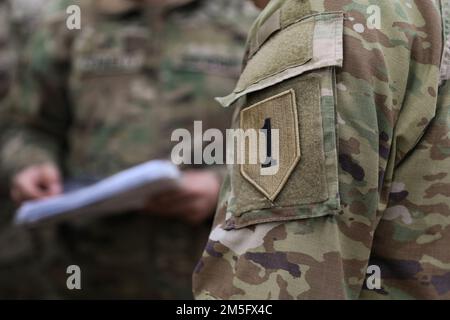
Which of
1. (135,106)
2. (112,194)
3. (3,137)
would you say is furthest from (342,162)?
(3,137)

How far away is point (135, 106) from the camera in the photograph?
2285 millimetres

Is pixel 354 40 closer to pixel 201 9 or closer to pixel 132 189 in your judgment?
pixel 132 189

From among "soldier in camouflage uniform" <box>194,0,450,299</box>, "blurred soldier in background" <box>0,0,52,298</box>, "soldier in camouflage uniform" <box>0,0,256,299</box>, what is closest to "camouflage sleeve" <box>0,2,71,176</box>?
"soldier in camouflage uniform" <box>0,0,256,299</box>

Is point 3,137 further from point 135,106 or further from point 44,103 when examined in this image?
point 135,106

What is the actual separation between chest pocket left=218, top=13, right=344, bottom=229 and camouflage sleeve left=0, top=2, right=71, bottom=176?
149cm

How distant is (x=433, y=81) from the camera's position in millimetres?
950

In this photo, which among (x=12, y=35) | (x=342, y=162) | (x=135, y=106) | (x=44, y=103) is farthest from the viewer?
(x=12, y=35)

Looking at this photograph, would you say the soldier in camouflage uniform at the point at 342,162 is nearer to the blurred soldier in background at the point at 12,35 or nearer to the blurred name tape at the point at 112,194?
the blurred name tape at the point at 112,194

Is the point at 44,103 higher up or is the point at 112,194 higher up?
the point at 44,103

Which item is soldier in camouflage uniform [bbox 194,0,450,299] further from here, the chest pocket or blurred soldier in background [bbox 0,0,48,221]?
blurred soldier in background [bbox 0,0,48,221]

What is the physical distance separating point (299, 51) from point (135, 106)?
4.54 ft

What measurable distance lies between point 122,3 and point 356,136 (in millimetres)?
1553

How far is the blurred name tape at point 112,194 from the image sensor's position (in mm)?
1765

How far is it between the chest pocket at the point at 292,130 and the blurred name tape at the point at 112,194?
0.79 metres
